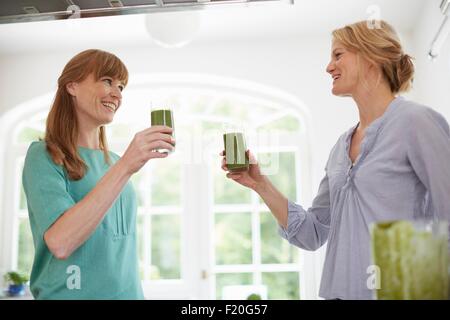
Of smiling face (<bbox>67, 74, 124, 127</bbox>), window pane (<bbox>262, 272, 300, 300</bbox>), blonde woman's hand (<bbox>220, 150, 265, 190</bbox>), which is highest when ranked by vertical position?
smiling face (<bbox>67, 74, 124, 127</bbox>)

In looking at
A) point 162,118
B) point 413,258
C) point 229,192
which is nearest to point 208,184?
point 229,192

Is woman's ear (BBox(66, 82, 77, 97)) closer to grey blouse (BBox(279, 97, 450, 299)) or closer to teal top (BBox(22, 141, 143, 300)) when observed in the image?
teal top (BBox(22, 141, 143, 300))

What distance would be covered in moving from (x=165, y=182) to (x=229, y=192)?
0.36m

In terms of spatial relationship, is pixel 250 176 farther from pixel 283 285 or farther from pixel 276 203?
pixel 283 285

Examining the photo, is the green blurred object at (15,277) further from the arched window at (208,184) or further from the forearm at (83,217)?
the forearm at (83,217)

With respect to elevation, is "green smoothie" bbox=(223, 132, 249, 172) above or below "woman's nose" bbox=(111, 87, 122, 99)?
below

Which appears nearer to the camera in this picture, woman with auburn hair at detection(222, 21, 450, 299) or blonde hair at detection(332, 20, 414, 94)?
woman with auburn hair at detection(222, 21, 450, 299)

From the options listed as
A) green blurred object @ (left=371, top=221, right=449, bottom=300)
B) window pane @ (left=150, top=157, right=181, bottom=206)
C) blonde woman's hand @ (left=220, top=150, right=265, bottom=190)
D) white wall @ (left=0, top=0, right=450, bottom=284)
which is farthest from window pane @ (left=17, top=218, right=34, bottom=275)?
green blurred object @ (left=371, top=221, right=449, bottom=300)

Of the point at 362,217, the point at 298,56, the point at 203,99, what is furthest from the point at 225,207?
the point at 362,217

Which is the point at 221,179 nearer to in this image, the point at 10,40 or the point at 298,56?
the point at 298,56

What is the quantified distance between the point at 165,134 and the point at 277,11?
567 millimetres

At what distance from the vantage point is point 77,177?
88cm

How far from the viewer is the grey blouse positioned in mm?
746

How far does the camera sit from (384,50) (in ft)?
2.90
